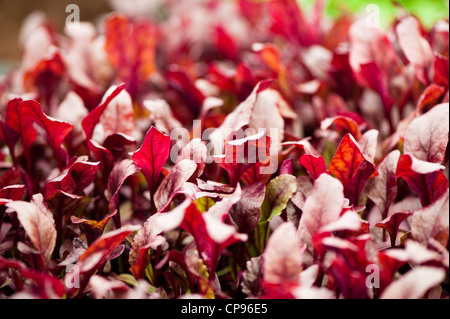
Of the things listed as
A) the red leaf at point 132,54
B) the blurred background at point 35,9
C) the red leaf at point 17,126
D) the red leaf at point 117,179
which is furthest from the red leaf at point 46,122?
the blurred background at point 35,9

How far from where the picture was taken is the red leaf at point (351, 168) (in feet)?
2.24

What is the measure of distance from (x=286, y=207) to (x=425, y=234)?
219 mm

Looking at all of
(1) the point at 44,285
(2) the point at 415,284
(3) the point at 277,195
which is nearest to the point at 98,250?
(1) the point at 44,285

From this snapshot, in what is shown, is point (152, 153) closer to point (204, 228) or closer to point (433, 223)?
point (204, 228)

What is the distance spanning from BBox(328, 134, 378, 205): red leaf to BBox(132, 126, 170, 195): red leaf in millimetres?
269

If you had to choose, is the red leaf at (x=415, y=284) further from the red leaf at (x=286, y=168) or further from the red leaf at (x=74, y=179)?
the red leaf at (x=74, y=179)

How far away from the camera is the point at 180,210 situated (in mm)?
522

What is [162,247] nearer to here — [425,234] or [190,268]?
[190,268]

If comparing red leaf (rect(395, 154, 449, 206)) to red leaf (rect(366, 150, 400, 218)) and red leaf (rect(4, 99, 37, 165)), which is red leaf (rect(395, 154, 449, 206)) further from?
red leaf (rect(4, 99, 37, 165))

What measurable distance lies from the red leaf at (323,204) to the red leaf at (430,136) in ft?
0.65

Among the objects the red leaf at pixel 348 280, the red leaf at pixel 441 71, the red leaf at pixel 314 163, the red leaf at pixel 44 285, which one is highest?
the red leaf at pixel 441 71

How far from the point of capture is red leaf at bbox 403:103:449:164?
27.3 inches

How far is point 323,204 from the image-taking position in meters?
0.59

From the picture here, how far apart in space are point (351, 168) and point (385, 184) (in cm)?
7
